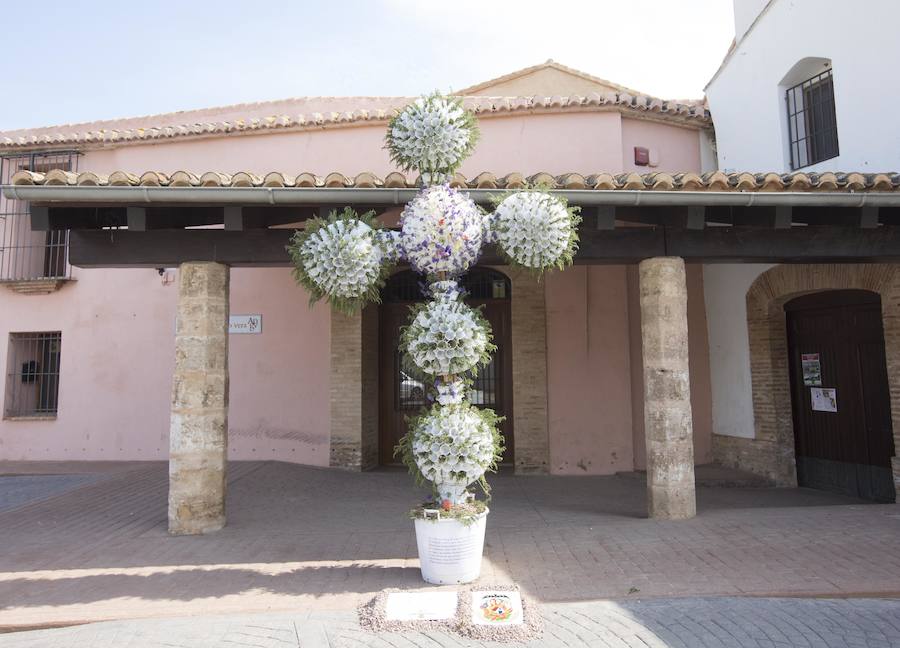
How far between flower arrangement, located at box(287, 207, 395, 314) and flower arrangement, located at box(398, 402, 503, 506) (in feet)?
3.26

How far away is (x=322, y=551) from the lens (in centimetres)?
498

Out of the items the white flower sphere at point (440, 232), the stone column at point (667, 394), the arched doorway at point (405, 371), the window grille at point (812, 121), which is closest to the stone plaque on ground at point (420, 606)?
the white flower sphere at point (440, 232)

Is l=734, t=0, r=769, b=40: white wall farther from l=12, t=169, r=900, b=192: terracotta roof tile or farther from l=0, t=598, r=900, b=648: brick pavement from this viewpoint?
l=0, t=598, r=900, b=648: brick pavement

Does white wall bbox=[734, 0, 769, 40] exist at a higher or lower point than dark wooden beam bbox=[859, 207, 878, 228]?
higher

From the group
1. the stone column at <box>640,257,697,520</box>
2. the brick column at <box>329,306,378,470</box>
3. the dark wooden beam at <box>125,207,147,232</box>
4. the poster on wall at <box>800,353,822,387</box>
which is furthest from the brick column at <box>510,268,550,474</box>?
the dark wooden beam at <box>125,207,147,232</box>

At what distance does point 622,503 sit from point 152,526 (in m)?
4.65

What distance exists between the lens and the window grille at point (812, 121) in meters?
7.53

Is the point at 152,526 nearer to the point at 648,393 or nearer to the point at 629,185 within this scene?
the point at 648,393

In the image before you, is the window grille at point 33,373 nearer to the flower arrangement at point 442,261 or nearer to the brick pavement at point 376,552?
the brick pavement at point 376,552

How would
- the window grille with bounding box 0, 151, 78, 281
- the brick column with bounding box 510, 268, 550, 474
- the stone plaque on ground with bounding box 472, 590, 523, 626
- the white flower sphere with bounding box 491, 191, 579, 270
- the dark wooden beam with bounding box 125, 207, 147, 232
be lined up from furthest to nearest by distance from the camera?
1. the window grille with bounding box 0, 151, 78, 281
2. the brick column with bounding box 510, 268, 550, 474
3. the dark wooden beam with bounding box 125, 207, 147, 232
4. the white flower sphere with bounding box 491, 191, 579, 270
5. the stone plaque on ground with bounding box 472, 590, 523, 626

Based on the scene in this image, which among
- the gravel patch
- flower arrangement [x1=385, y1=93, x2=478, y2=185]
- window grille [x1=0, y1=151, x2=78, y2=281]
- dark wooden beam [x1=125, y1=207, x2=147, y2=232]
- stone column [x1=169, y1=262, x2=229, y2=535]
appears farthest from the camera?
window grille [x1=0, y1=151, x2=78, y2=281]

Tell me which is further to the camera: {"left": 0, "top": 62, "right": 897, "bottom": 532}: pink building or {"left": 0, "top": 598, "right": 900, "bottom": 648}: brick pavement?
{"left": 0, "top": 62, "right": 897, "bottom": 532}: pink building

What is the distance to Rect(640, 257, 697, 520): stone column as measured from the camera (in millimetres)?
5551

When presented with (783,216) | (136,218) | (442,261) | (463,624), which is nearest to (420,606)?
(463,624)
